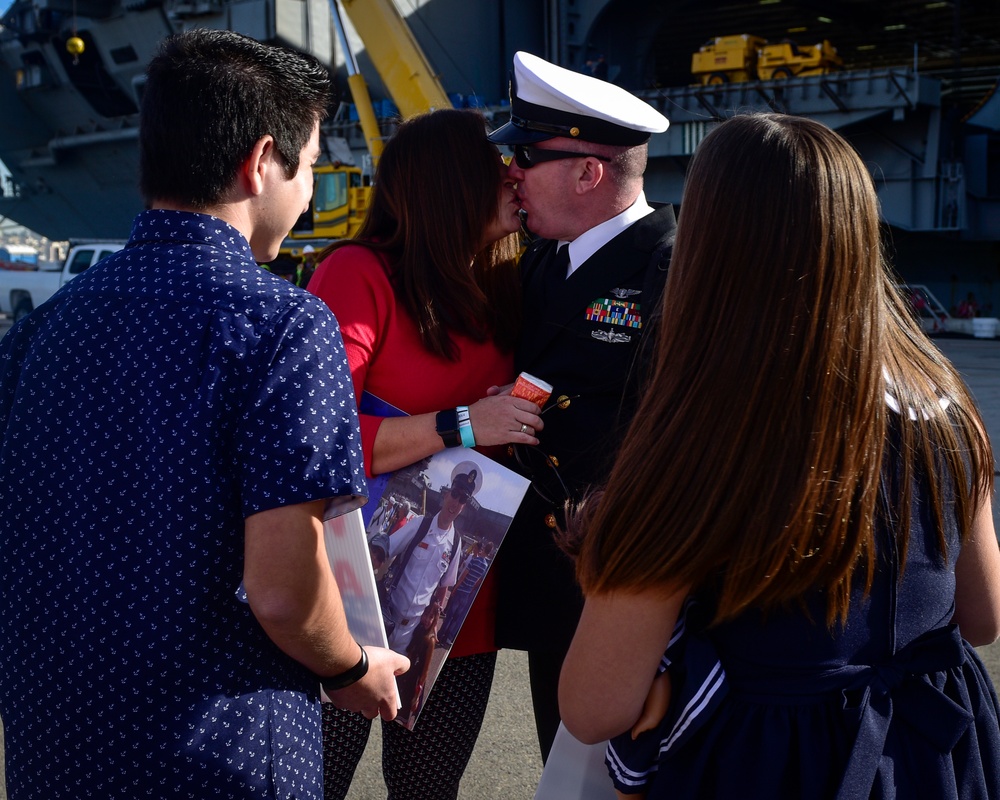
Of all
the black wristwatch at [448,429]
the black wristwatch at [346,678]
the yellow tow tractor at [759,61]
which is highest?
the yellow tow tractor at [759,61]

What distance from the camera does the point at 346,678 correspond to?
1.64m

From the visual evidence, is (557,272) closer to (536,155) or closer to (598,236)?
(598,236)

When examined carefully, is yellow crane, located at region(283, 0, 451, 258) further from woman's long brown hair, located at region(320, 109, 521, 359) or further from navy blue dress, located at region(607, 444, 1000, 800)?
navy blue dress, located at region(607, 444, 1000, 800)

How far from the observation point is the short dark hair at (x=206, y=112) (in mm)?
1503

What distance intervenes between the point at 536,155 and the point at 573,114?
13cm

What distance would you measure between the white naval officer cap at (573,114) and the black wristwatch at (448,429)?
699 millimetres

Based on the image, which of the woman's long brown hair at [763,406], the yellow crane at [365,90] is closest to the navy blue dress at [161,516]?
the woman's long brown hair at [763,406]

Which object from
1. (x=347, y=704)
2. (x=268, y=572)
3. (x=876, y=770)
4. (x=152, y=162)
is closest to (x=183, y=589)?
(x=268, y=572)

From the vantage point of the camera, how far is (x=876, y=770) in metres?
1.34

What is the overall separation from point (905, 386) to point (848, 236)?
263 mm

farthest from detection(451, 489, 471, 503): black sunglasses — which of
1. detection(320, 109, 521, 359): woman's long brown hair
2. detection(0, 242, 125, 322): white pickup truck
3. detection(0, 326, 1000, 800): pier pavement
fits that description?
detection(0, 242, 125, 322): white pickup truck

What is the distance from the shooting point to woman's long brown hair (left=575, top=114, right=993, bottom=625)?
131cm

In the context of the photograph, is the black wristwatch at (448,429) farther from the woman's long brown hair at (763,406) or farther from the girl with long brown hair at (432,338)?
the woman's long brown hair at (763,406)

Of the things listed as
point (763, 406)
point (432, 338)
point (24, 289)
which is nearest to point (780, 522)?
point (763, 406)
